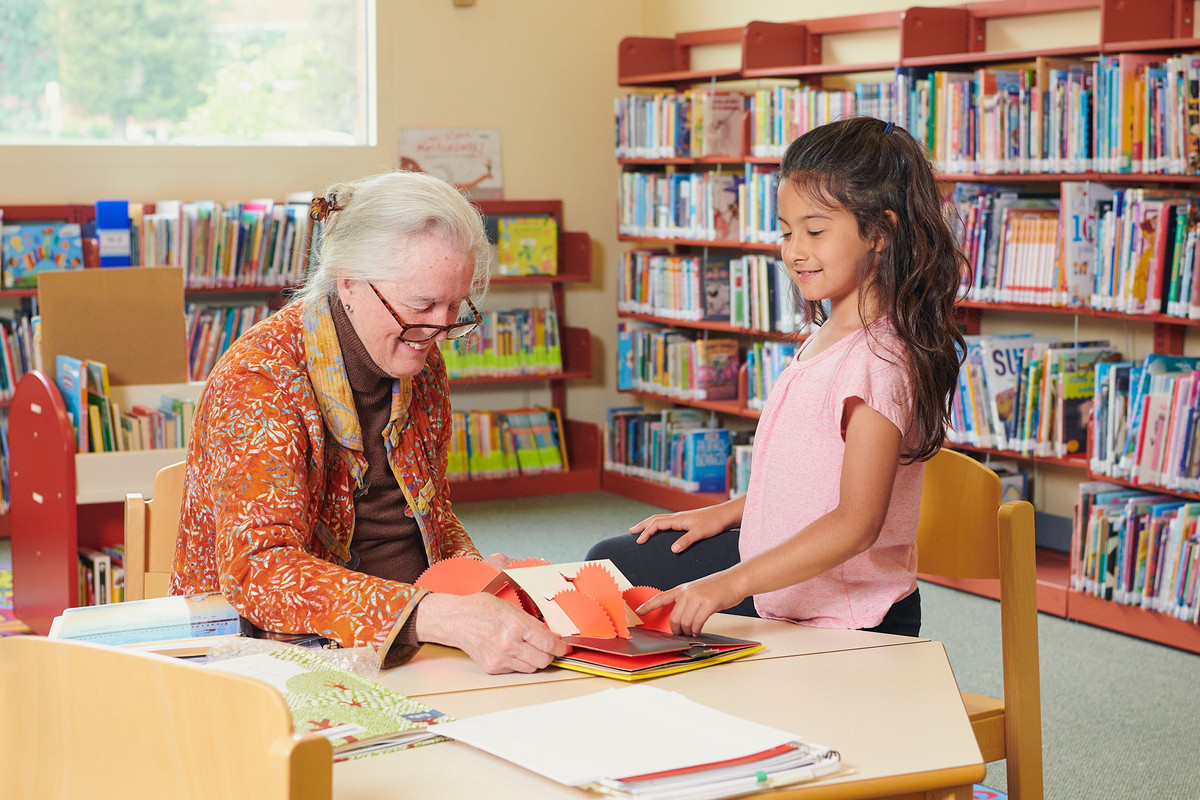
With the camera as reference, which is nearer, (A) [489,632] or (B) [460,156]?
(A) [489,632]

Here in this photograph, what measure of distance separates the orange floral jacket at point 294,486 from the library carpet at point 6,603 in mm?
2177

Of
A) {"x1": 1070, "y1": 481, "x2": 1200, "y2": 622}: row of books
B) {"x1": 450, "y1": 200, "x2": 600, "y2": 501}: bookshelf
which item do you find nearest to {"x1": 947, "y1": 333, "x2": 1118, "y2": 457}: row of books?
{"x1": 1070, "y1": 481, "x2": 1200, "y2": 622}: row of books

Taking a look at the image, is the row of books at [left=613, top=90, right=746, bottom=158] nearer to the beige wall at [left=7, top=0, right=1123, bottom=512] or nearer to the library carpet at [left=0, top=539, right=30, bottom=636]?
the beige wall at [left=7, top=0, right=1123, bottom=512]

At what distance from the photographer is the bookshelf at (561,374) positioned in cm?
571

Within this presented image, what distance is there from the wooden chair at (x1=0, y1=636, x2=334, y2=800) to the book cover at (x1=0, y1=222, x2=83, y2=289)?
4.05 meters

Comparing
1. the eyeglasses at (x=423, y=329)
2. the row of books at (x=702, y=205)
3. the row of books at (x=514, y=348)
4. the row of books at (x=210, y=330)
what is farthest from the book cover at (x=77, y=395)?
the row of books at (x=702, y=205)

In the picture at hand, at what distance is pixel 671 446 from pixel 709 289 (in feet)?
2.24

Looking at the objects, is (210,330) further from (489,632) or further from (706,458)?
(489,632)

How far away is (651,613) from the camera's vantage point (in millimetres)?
1552

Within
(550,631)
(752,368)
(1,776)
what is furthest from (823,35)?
(1,776)

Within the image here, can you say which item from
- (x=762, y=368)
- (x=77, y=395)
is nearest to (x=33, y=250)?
(x=77, y=395)

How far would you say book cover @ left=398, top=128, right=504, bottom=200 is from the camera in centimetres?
566

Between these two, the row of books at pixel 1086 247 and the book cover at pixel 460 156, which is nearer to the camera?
the row of books at pixel 1086 247

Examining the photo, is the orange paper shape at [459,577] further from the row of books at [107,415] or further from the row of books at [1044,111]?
the row of books at [1044,111]
